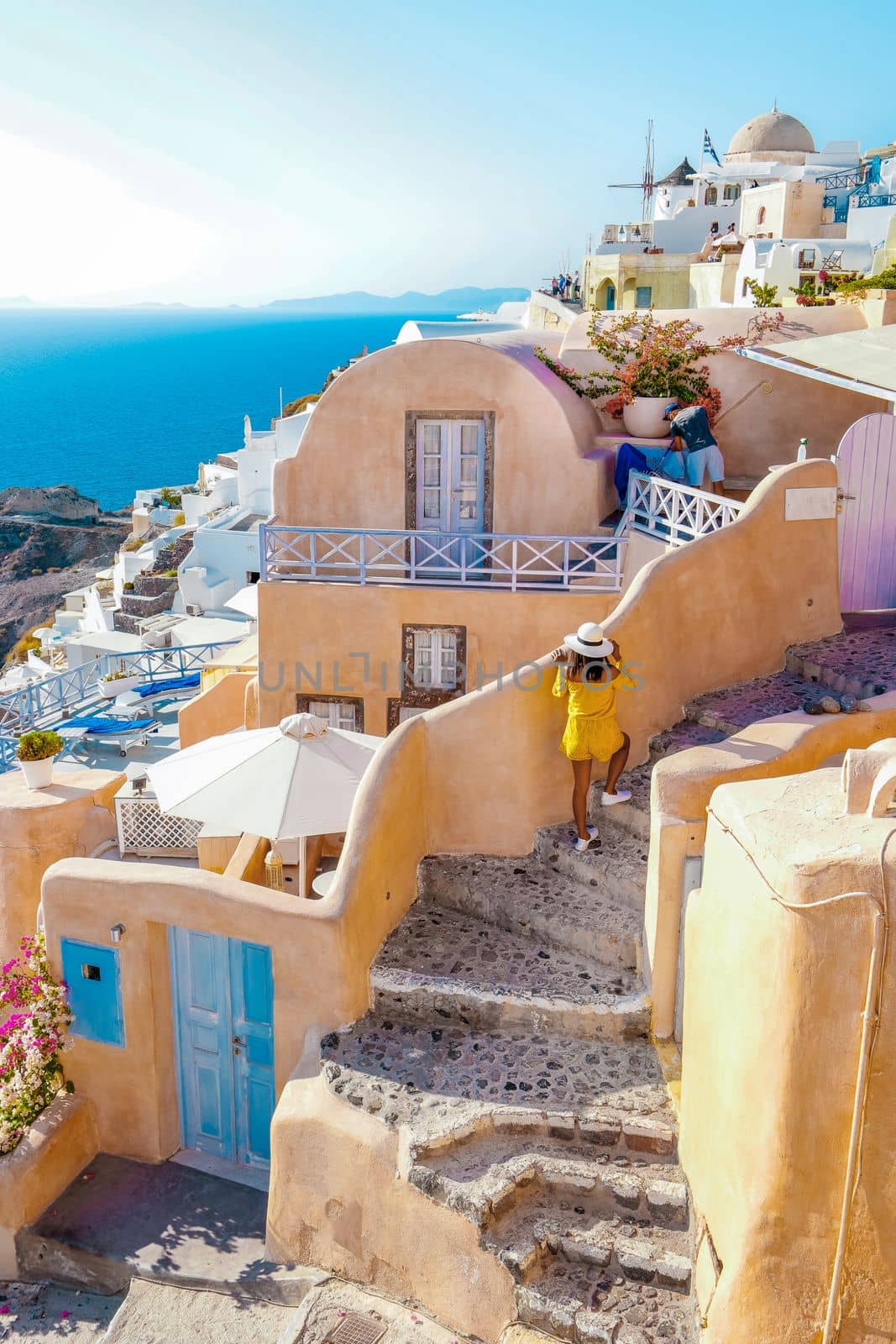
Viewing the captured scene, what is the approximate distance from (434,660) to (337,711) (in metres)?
1.51

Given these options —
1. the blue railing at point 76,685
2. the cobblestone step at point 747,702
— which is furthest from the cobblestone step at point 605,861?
the blue railing at point 76,685

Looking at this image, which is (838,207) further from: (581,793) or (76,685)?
(581,793)

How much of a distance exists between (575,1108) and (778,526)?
6.19 m

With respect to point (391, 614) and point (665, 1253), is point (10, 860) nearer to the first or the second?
point (391, 614)

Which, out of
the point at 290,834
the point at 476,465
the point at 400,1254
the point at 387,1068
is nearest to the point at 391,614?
the point at 476,465

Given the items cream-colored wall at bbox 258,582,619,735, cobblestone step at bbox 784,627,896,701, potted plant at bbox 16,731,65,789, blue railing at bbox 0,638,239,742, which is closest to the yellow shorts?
cobblestone step at bbox 784,627,896,701

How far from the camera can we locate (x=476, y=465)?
14.9 meters

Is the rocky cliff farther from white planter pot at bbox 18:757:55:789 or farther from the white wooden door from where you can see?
white planter pot at bbox 18:757:55:789

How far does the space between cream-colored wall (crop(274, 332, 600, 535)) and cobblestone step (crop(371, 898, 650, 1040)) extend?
7.27 metres

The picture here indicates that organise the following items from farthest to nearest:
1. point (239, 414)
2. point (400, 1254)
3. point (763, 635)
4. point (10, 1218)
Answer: point (239, 414) < point (763, 635) < point (10, 1218) < point (400, 1254)

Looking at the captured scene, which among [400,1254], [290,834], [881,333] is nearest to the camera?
[400,1254]

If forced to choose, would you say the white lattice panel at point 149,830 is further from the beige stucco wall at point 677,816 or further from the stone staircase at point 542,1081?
the beige stucco wall at point 677,816

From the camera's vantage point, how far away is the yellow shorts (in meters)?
9.35

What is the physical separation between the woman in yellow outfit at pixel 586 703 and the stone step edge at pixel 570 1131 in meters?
2.66
